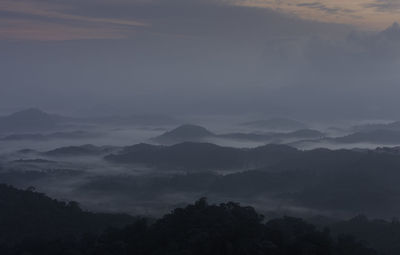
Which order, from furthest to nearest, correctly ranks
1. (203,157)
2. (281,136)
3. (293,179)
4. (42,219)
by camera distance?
(281,136) < (203,157) < (293,179) < (42,219)

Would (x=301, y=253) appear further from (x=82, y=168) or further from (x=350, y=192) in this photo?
(x=82, y=168)

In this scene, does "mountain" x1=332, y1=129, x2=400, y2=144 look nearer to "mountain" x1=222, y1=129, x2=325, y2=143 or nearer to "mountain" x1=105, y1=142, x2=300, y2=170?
"mountain" x1=222, y1=129, x2=325, y2=143

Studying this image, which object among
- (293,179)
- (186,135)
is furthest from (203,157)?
(186,135)

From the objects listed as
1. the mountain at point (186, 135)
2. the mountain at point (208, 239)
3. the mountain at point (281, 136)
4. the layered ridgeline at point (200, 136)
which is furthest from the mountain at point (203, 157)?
the mountain at point (208, 239)

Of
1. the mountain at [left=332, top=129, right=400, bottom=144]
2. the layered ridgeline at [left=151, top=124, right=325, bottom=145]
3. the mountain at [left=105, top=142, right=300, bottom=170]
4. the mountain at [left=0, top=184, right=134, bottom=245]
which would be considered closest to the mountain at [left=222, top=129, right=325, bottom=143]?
the layered ridgeline at [left=151, top=124, right=325, bottom=145]

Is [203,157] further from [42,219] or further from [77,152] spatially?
[42,219]

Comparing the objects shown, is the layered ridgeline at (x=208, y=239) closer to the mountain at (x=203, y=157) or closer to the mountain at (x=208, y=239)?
the mountain at (x=208, y=239)

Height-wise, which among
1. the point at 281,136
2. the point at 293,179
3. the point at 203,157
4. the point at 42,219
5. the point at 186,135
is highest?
the point at 281,136

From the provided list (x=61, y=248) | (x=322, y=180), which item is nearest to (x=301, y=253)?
(x=61, y=248)

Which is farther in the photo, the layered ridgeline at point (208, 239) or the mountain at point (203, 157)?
the mountain at point (203, 157)
